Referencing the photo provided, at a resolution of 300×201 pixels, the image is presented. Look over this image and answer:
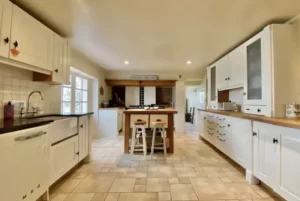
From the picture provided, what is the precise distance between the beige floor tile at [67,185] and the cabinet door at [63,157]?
16cm

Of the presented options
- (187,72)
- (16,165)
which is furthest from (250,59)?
(187,72)

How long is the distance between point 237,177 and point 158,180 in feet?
3.93

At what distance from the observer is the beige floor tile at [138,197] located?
226 centimetres

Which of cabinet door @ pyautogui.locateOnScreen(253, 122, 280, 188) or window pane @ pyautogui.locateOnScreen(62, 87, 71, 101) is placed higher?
window pane @ pyautogui.locateOnScreen(62, 87, 71, 101)

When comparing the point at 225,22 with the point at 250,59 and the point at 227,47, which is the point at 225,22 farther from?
the point at 227,47

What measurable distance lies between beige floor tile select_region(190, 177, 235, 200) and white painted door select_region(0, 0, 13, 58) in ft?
8.55

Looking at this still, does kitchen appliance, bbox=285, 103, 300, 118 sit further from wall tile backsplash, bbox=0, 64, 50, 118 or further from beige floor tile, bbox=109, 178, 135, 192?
wall tile backsplash, bbox=0, 64, 50, 118

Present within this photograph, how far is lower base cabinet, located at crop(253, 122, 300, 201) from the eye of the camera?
1864mm

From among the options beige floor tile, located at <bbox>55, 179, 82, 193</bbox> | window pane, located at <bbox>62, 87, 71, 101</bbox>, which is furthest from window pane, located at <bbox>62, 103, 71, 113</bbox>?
beige floor tile, located at <bbox>55, 179, 82, 193</bbox>

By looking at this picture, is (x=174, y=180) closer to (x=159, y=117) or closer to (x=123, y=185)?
(x=123, y=185)

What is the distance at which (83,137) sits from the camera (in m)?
3.35

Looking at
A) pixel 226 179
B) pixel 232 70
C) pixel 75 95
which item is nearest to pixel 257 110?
pixel 226 179

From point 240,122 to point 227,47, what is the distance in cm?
183

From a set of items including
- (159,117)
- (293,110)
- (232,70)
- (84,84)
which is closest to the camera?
(293,110)
